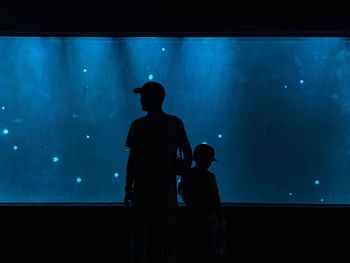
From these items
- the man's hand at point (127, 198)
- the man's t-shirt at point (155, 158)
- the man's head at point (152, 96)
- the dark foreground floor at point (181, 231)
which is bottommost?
the dark foreground floor at point (181, 231)

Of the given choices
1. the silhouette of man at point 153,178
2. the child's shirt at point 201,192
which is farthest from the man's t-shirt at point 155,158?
the child's shirt at point 201,192

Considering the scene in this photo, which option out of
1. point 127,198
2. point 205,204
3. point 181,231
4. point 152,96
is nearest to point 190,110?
point 181,231

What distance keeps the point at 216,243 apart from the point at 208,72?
7.17ft

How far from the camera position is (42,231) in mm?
4992

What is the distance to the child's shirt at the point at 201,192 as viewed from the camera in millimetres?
3781

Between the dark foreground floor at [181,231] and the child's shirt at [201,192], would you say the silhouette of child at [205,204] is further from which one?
the dark foreground floor at [181,231]

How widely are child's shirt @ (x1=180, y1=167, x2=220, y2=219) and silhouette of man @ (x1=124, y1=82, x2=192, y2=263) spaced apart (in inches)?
4.7

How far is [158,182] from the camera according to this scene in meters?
3.66

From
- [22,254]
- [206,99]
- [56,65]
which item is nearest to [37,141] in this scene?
[56,65]

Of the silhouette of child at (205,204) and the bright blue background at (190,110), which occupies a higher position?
the bright blue background at (190,110)

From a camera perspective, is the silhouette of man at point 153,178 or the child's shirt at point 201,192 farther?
the child's shirt at point 201,192

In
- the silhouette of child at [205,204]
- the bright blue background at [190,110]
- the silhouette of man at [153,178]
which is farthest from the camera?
the bright blue background at [190,110]

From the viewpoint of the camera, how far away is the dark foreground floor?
16.2ft

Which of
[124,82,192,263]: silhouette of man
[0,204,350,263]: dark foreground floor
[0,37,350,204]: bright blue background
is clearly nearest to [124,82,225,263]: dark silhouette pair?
[124,82,192,263]: silhouette of man
